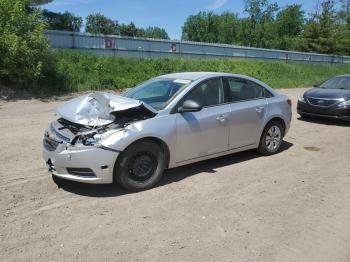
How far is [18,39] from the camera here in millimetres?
15234

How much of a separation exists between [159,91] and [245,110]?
1.52 m

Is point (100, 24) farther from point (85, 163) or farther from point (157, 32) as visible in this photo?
point (85, 163)

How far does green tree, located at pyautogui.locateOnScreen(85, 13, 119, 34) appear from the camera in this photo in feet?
311

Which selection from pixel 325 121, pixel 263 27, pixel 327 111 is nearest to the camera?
pixel 327 111

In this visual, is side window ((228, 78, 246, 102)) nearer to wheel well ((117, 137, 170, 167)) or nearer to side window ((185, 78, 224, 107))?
side window ((185, 78, 224, 107))

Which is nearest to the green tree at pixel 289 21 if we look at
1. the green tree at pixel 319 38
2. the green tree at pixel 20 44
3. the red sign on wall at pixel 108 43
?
the green tree at pixel 319 38

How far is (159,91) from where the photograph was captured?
6.80 metres

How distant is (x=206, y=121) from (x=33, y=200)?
273 centimetres

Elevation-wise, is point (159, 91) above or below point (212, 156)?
above

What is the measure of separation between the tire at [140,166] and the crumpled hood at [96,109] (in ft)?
1.61

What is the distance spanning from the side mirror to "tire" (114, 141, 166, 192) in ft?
2.25

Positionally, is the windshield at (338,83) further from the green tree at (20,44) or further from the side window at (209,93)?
the green tree at (20,44)

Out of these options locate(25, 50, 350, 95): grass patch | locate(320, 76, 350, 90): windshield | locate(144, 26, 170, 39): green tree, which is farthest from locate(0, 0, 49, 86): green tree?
locate(144, 26, 170, 39): green tree

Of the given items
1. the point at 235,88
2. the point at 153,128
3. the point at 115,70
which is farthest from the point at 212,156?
the point at 115,70
